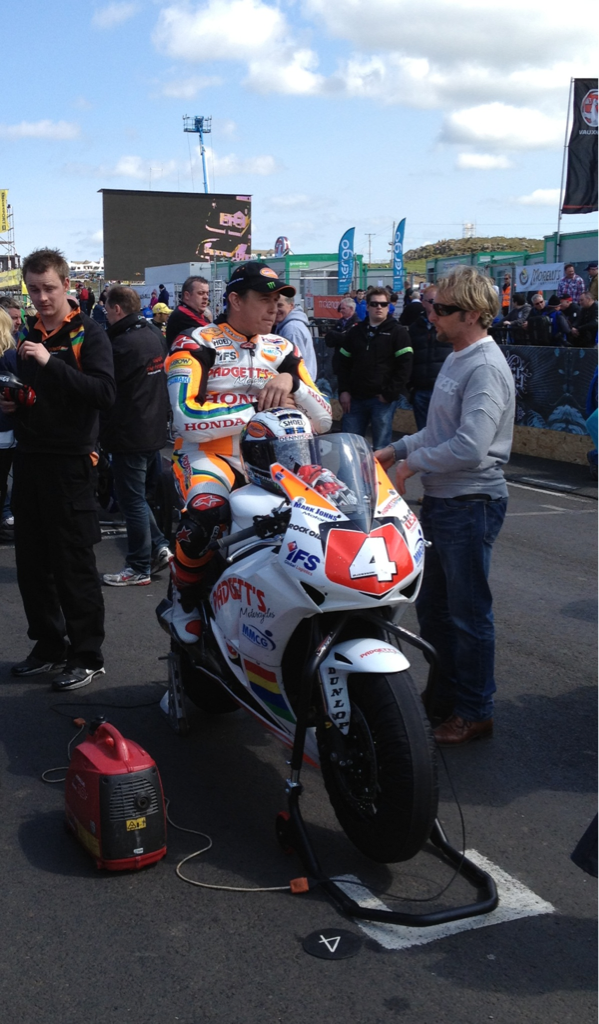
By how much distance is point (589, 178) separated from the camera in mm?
21406

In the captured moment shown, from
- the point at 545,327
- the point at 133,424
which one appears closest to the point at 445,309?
the point at 133,424

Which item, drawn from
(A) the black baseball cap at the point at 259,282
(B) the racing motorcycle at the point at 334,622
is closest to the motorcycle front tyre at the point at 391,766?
(B) the racing motorcycle at the point at 334,622

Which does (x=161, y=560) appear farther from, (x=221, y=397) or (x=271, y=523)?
(x=271, y=523)

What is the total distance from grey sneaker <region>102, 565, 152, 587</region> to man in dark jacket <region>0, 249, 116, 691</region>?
1987 millimetres

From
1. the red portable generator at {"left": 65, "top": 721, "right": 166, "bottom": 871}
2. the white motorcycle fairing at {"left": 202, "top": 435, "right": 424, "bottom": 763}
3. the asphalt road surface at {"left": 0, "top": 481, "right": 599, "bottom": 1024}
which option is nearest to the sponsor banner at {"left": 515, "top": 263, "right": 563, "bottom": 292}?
the asphalt road surface at {"left": 0, "top": 481, "right": 599, "bottom": 1024}

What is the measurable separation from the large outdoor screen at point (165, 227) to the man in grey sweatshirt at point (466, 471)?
69.8m

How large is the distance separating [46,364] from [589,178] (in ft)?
62.8

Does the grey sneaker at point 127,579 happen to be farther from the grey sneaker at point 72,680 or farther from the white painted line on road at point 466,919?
the white painted line on road at point 466,919

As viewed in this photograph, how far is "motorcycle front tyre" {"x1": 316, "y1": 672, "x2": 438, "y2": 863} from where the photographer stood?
3.22m

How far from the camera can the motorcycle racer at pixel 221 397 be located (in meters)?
4.30

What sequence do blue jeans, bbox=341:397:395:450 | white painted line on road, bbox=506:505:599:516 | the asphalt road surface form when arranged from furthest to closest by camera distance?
1. white painted line on road, bbox=506:505:599:516
2. blue jeans, bbox=341:397:395:450
3. the asphalt road surface

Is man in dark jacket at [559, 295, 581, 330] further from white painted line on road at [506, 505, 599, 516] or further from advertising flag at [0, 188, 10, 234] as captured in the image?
advertising flag at [0, 188, 10, 234]

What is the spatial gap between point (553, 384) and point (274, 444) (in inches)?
400

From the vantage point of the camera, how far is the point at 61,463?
16.9 ft
